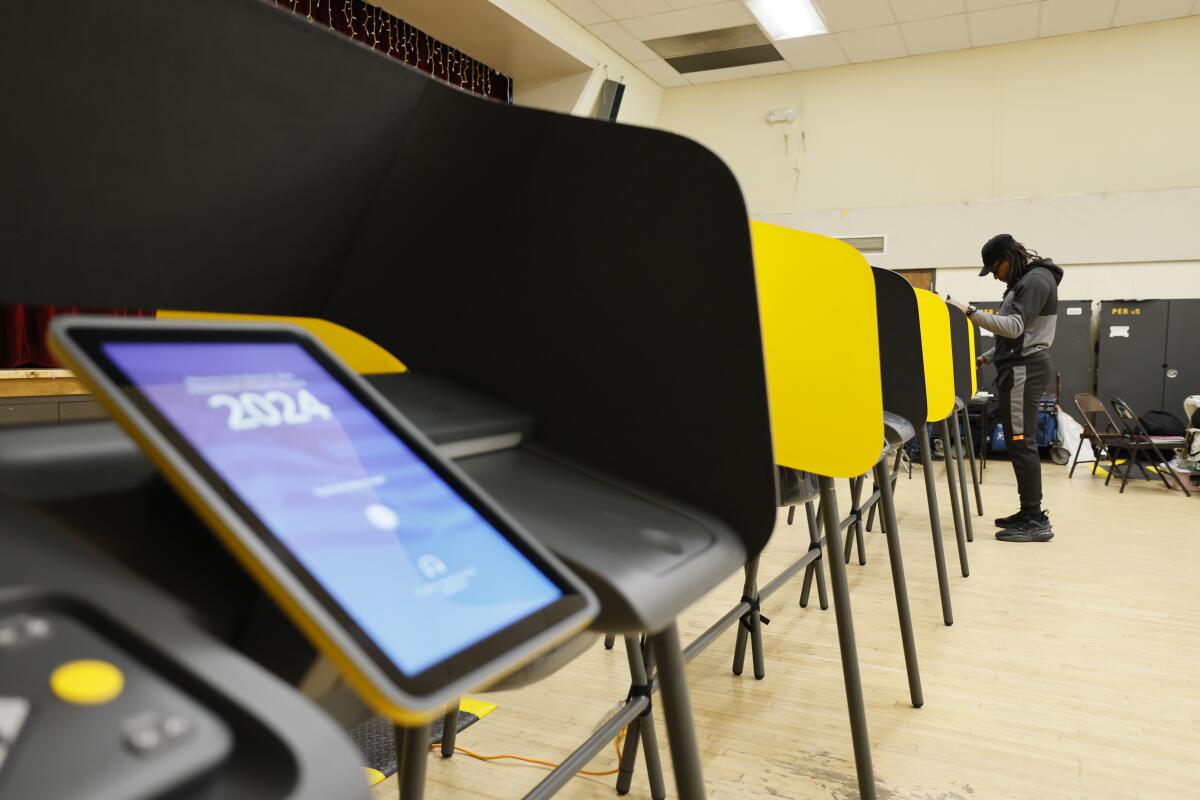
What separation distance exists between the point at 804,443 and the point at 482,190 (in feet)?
2.64

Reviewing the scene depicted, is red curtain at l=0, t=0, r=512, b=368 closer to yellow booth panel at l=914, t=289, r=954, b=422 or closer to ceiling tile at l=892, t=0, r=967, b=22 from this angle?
yellow booth panel at l=914, t=289, r=954, b=422

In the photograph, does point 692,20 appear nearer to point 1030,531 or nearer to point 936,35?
point 936,35

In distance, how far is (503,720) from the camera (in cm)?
182

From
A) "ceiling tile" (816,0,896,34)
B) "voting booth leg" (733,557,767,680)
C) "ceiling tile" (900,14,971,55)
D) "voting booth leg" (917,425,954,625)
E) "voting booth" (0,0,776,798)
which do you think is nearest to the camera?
"voting booth" (0,0,776,798)

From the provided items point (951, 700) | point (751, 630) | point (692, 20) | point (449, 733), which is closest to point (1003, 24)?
point (692, 20)

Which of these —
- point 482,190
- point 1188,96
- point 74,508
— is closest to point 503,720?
point 482,190

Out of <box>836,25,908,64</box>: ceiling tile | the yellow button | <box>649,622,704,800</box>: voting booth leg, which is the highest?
<box>836,25,908,64</box>: ceiling tile

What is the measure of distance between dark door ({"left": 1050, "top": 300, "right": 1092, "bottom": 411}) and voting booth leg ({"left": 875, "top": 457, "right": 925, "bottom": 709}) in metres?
5.40

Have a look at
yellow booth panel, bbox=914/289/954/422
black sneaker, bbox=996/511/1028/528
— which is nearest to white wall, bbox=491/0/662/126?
yellow booth panel, bbox=914/289/954/422

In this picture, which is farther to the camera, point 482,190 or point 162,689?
point 482,190

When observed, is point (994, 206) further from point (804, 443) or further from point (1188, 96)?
point (804, 443)

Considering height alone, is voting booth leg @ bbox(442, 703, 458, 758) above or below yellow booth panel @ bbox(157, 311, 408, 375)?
below

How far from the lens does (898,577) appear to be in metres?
1.87

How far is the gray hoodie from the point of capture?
380 centimetres
